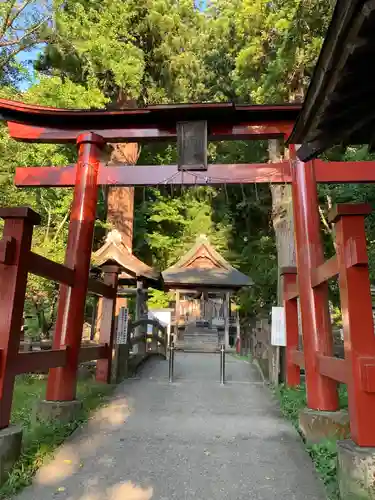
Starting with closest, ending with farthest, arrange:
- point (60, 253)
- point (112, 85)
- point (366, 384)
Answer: point (366, 384) < point (60, 253) < point (112, 85)

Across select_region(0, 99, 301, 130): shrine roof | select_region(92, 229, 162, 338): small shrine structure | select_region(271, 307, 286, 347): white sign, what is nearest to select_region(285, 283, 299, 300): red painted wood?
select_region(271, 307, 286, 347): white sign

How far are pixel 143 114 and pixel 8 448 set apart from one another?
455cm

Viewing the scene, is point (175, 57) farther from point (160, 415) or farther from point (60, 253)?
point (160, 415)

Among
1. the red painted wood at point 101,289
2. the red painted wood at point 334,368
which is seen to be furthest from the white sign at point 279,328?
the red painted wood at point 101,289

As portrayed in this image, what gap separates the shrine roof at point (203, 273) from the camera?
1368 centimetres

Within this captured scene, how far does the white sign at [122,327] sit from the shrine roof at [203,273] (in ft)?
18.2

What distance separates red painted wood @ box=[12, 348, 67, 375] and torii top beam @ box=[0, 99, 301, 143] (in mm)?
3274

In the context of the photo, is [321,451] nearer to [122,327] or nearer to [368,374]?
[368,374]

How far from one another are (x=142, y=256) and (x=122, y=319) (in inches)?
A: 538

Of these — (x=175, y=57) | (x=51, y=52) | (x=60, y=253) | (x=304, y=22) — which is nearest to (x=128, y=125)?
(x=60, y=253)

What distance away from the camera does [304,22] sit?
37.0ft

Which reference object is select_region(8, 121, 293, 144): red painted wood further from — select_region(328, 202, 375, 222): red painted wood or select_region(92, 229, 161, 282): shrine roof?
select_region(92, 229, 161, 282): shrine roof

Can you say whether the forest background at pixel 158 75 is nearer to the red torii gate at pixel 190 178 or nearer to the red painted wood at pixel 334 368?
the red torii gate at pixel 190 178

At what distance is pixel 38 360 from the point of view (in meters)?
4.37
